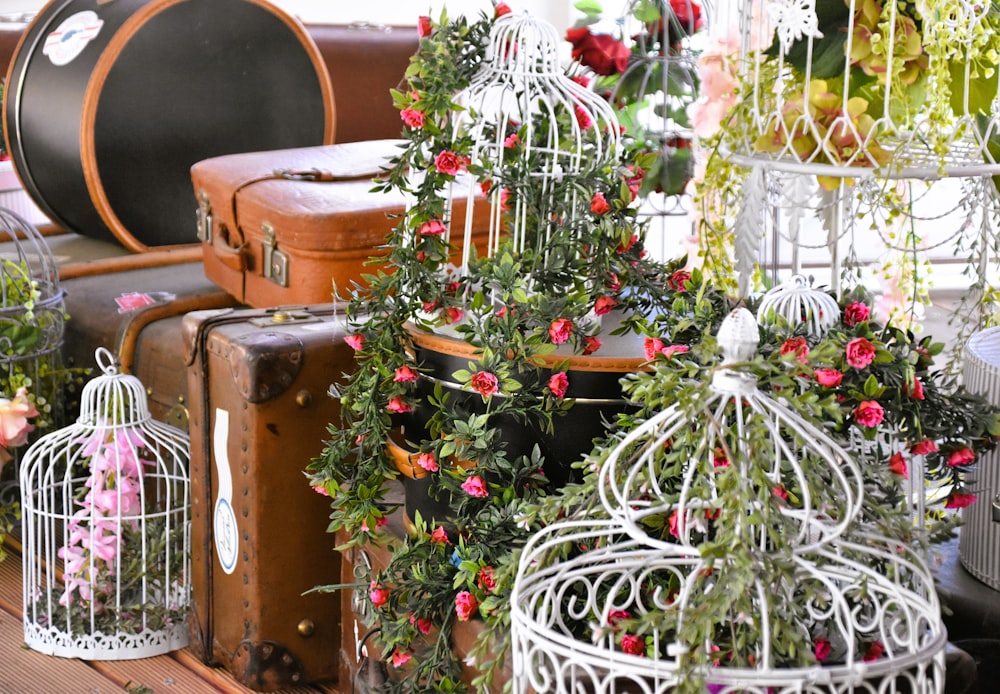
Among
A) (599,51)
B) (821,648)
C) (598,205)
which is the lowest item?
(821,648)

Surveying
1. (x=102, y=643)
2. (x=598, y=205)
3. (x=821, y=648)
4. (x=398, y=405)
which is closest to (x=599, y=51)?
(x=598, y=205)

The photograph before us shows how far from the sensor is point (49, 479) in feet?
6.97

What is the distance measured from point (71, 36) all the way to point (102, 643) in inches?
58.8

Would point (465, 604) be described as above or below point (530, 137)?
below

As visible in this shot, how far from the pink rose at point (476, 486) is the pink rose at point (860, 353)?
17.8 inches

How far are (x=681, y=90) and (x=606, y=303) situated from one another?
1631 mm

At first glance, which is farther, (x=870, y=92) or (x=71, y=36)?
(x=71, y=36)

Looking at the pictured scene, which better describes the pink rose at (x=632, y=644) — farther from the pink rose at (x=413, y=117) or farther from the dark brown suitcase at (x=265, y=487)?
the dark brown suitcase at (x=265, y=487)

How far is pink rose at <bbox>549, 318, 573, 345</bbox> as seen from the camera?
141 centimetres

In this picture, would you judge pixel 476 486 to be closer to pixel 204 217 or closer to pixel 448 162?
pixel 448 162

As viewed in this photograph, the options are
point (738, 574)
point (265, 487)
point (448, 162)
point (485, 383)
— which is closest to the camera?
point (738, 574)

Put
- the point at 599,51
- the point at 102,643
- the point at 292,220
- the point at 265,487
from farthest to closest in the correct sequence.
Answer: the point at 599,51 → the point at 292,220 → the point at 102,643 → the point at 265,487

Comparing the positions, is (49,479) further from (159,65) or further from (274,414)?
(159,65)

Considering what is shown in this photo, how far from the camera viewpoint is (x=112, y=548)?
6.66 ft
